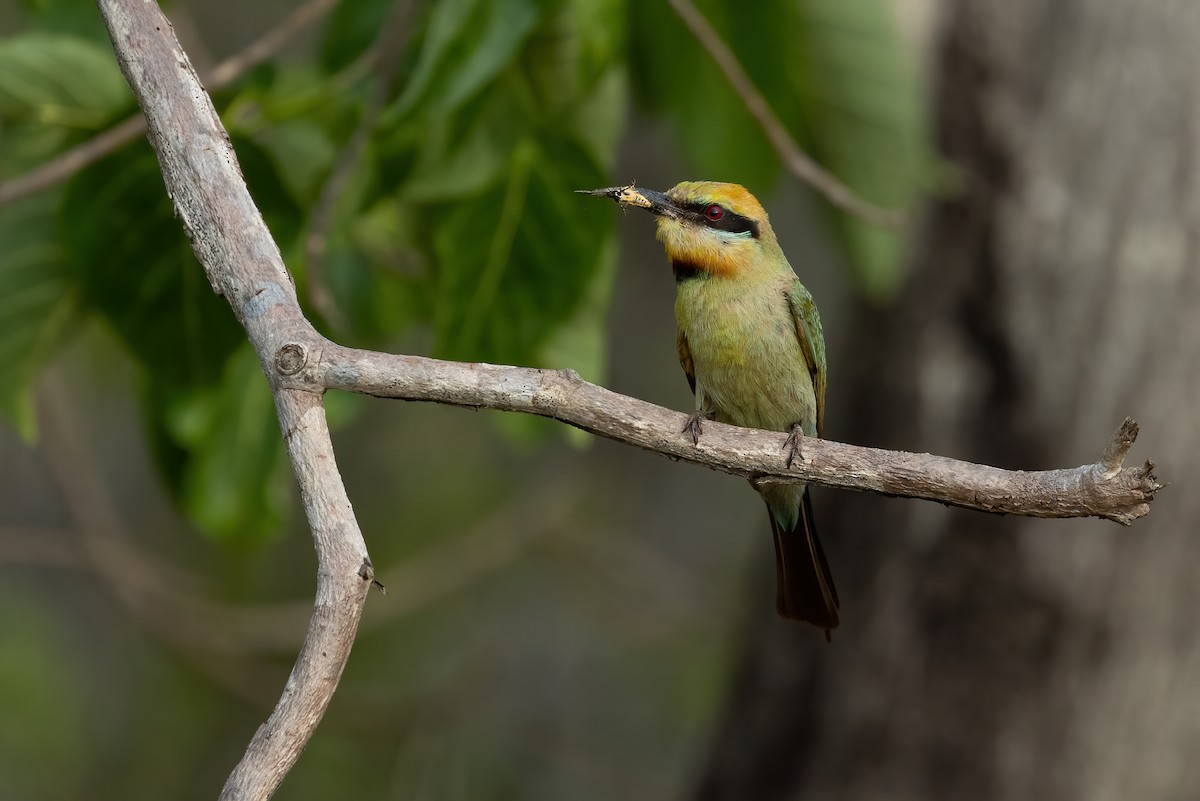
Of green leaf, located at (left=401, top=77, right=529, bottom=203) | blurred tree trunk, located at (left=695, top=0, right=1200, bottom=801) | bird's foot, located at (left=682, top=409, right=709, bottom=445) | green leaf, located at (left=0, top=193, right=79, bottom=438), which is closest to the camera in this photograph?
bird's foot, located at (left=682, top=409, right=709, bottom=445)

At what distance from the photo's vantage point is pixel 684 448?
186 cm

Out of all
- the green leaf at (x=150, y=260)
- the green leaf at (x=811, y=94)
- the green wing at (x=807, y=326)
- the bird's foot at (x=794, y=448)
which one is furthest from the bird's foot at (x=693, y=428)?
the green leaf at (x=811, y=94)

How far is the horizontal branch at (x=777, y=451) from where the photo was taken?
166 centimetres

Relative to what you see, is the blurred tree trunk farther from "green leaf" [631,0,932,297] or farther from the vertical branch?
the vertical branch

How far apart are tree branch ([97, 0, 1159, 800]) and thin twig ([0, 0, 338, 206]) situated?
45 cm

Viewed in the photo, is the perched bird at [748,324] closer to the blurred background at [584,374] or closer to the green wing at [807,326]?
the green wing at [807,326]

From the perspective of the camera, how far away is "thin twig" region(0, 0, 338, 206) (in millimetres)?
2426

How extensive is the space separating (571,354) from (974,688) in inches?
78.8

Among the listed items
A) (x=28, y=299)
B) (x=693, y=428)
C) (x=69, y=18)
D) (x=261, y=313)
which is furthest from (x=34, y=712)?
(x=693, y=428)

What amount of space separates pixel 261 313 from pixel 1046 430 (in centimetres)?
291

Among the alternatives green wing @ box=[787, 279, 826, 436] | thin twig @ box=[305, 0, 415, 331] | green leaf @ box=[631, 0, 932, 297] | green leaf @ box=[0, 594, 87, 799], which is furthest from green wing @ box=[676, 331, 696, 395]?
green leaf @ box=[0, 594, 87, 799]

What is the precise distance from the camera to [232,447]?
9.67ft

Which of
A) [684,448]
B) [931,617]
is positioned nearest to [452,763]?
[931,617]

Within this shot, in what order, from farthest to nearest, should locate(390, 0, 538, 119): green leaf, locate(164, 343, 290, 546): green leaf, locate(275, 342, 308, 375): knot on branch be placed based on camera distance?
locate(164, 343, 290, 546): green leaf, locate(390, 0, 538, 119): green leaf, locate(275, 342, 308, 375): knot on branch
